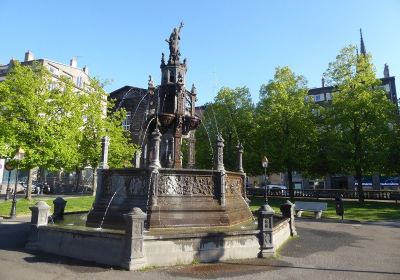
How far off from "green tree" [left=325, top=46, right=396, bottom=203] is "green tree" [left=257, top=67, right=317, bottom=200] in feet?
8.76

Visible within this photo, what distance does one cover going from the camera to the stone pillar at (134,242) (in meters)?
8.80

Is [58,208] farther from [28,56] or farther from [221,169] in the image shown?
[28,56]

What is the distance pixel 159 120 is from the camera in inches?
599

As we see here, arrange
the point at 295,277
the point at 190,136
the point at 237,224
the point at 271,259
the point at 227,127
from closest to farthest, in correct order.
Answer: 1. the point at 295,277
2. the point at 271,259
3. the point at 237,224
4. the point at 190,136
5. the point at 227,127

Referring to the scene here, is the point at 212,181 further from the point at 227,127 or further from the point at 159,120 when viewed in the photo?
the point at 227,127

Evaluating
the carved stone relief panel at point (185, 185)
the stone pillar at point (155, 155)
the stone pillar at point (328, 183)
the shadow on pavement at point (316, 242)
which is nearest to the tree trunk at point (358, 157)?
the shadow on pavement at point (316, 242)

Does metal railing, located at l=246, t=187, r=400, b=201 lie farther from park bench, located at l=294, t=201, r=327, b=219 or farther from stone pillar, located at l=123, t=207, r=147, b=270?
stone pillar, located at l=123, t=207, r=147, b=270

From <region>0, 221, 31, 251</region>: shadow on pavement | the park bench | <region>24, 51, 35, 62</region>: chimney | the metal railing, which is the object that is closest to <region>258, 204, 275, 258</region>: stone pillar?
<region>0, 221, 31, 251</region>: shadow on pavement

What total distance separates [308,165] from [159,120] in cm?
2307

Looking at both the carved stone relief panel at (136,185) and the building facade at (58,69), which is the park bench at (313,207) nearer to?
the carved stone relief panel at (136,185)

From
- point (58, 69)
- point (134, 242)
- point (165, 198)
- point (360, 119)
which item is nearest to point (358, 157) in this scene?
point (360, 119)

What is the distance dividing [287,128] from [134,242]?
28.5 meters

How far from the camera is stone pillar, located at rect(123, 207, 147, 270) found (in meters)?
8.80

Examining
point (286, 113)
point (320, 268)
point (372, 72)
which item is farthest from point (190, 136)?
point (372, 72)
